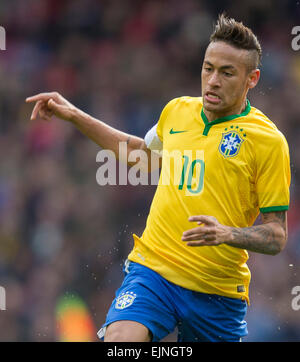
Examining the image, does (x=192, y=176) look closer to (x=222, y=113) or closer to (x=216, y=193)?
(x=216, y=193)

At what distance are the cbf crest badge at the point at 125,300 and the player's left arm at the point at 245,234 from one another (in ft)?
2.10

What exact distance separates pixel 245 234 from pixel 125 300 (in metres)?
0.85

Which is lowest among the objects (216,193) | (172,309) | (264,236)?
(172,309)

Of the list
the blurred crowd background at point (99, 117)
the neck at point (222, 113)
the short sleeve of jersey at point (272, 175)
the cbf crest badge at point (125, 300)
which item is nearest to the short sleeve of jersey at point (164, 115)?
A: the neck at point (222, 113)

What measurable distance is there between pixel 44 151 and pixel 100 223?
60.4 inches

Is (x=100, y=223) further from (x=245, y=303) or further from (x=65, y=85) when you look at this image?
(x=245, y=303)

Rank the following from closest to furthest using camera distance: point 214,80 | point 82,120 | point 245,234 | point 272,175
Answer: point 245,234 < point 272,175 < point 214,80 < point 82,120

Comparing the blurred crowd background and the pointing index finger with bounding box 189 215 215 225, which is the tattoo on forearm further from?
the blurred crowd background

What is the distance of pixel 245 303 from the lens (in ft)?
15.5

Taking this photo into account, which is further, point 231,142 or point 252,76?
point 252,76

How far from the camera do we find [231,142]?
4.48 metres

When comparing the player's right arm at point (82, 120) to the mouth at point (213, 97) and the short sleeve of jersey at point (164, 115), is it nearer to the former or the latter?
the short sleeve of jersey at point (164, 115)

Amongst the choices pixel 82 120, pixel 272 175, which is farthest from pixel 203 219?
pixel 82 120
